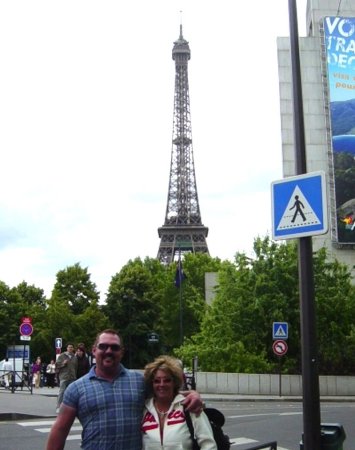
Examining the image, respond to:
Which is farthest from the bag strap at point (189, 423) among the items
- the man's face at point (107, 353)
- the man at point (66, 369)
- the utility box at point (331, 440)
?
the man at point (66, 369)

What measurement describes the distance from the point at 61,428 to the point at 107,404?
14.2 inches

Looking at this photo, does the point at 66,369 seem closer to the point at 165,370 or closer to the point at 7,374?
the point at 165,370

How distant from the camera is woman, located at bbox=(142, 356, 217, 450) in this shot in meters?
4.02

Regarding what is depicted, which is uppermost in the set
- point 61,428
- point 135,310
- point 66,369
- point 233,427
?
point 135,310

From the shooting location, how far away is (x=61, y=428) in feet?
14.0

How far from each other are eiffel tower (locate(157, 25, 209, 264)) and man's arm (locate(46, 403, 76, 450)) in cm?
8915

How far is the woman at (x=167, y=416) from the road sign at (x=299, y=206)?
3.04 m

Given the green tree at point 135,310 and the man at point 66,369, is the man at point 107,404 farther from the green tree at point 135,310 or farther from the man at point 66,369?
the green tree at point 135,310

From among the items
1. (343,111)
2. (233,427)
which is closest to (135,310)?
(343,111)

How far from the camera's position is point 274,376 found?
30.3 meters

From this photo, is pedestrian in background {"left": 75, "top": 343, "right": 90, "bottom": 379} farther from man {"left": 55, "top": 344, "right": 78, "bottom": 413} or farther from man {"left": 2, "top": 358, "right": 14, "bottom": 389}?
man {"left": 2, "top": 358, "right": 14, "bottom": 389}

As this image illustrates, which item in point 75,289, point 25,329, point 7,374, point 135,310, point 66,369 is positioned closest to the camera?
point 66,369

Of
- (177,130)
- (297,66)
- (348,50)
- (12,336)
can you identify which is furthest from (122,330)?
(297,66)

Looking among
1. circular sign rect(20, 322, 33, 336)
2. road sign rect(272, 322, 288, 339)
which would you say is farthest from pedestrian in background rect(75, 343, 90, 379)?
road sign rect(272, 322, 288, 339)
